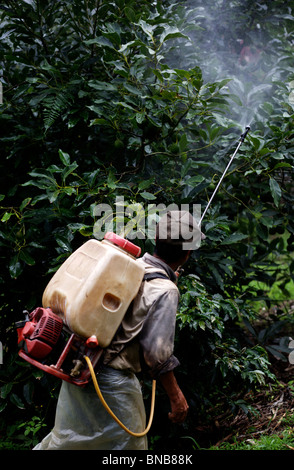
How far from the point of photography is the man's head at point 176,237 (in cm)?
189

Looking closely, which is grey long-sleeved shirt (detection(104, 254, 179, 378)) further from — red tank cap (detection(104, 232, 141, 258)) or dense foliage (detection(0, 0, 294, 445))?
dense foliage (detection(0, 0, 294, 445))

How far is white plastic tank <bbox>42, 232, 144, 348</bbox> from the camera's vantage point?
5.55 ft

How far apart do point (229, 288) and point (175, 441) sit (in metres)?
1.05

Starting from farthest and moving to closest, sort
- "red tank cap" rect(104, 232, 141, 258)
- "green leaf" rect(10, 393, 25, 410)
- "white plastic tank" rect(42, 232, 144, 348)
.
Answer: "green leaf" rect(10, 393, 25, 410) → "red tank cap" rect(104, 232, 141, 258) → "white plastic tank" rect(42, 232, 144, 348)

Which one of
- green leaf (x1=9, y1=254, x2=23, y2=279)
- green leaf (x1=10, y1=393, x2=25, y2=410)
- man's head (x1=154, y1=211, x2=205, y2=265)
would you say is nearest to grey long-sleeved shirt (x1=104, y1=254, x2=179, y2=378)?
man's head (x1=154, y1=211, x2=205, y2=265)

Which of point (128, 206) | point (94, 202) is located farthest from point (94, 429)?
point (94, 202)

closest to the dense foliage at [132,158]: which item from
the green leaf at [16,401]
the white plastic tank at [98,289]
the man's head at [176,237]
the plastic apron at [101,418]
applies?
the green leaf at [16,401]

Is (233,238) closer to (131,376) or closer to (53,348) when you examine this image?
(131,376)

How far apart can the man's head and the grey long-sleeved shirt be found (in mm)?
121

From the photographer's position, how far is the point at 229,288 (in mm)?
3326

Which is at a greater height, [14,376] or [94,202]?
[94,202]

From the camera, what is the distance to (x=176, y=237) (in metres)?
1.89

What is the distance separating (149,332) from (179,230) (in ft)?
1.35

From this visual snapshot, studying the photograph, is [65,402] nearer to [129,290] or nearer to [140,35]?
[129,290]
